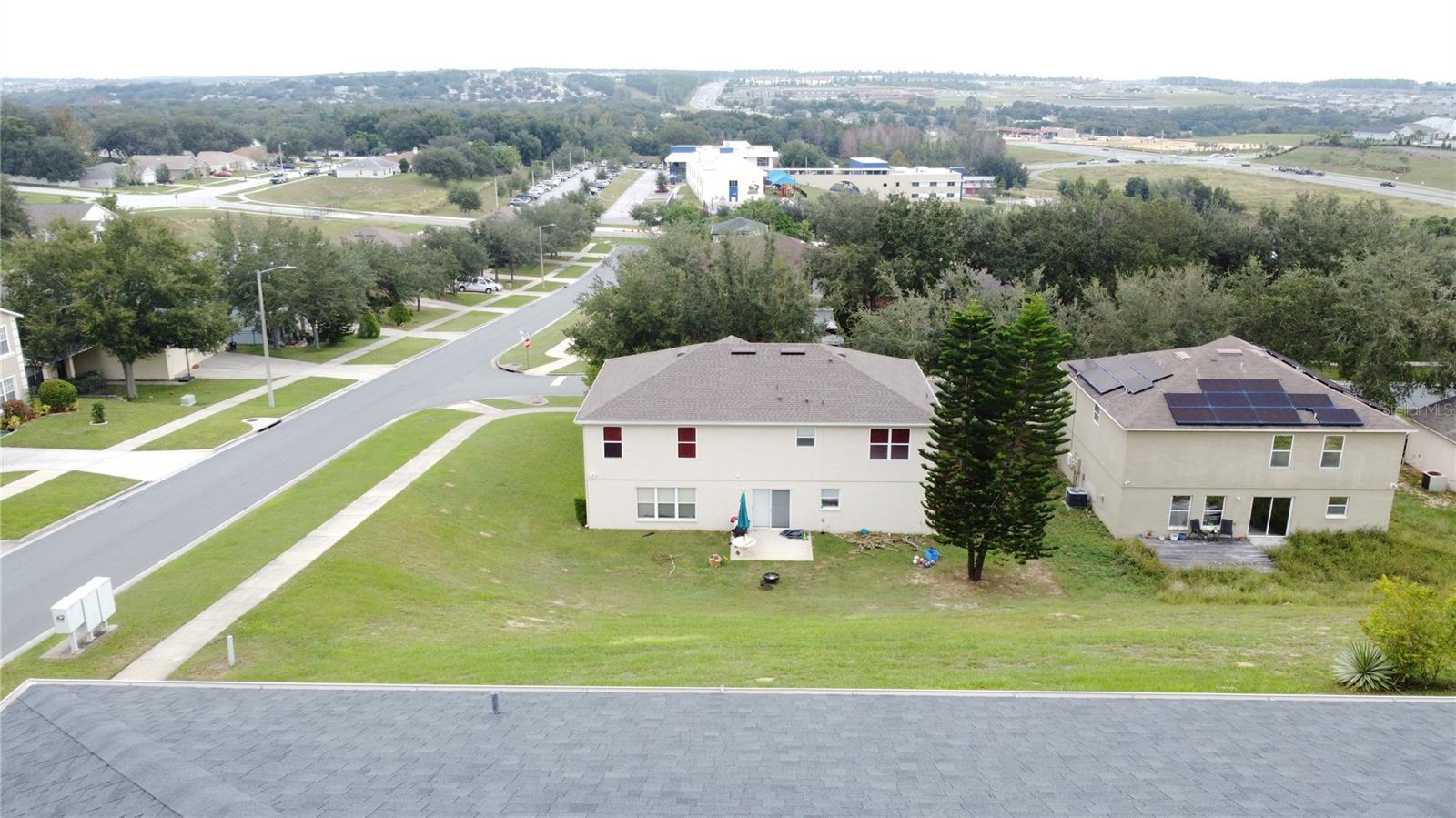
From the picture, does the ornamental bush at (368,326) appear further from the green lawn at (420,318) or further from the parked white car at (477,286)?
the parked white car at (477,286)

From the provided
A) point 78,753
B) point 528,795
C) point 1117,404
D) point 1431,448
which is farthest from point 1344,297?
point 78,753

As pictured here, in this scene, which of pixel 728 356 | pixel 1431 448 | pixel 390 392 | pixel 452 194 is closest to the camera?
pixel 728 356

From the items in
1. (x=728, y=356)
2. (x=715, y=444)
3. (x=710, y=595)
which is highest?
(x=728, y=356)

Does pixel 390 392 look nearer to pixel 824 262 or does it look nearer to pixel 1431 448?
pixel 824 262

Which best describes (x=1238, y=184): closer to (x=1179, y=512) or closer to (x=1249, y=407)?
(x=1249, y=407)

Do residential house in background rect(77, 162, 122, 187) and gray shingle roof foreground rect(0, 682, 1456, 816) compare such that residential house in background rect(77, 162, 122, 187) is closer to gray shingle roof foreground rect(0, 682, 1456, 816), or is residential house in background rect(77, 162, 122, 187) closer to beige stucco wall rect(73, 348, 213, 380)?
beige stucco wall rect(73, 348, 213, 380)

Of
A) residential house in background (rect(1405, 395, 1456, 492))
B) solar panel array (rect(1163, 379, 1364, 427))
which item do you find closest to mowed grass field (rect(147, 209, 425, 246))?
solar panel array (rect(1163, 379, 1364, 427))

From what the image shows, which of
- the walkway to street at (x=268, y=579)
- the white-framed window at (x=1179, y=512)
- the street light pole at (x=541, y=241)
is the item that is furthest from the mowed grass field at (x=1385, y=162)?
the walkway to street at (x=268, y=579)
